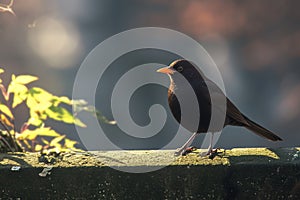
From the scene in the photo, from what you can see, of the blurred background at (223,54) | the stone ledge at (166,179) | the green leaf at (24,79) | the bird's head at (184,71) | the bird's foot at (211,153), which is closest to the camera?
the stone ledge at (166,179)

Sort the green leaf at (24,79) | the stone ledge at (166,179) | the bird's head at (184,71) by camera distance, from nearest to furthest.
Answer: the stone ledge at (166,179), the green leaf at (24,79), the bird's head at (184,71)

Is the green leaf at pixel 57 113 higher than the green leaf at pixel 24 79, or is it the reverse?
the green leaf at pixel 24 79

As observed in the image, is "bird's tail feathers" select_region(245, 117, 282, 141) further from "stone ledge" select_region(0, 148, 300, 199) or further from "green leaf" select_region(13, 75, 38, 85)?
"green leaf" select_region(13, 75, 38, 85)

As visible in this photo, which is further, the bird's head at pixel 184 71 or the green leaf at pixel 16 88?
the bird's head at pixel 184 71

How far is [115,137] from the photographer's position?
523 cm

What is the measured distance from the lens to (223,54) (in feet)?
18.2

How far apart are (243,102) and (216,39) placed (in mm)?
636

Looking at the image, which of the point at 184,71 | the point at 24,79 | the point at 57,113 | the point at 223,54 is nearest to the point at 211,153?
the point at 184,71

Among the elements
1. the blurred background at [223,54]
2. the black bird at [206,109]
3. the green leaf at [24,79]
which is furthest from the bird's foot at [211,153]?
the blurred background at [223,54]

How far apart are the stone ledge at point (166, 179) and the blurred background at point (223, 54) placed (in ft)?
10.6

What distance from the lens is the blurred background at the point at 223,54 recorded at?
5.46 metres

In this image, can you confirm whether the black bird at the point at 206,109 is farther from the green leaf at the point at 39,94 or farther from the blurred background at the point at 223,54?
the blurred background at the point at 223,54

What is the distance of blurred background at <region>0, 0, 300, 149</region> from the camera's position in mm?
5457

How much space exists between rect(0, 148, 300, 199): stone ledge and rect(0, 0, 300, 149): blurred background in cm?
322
